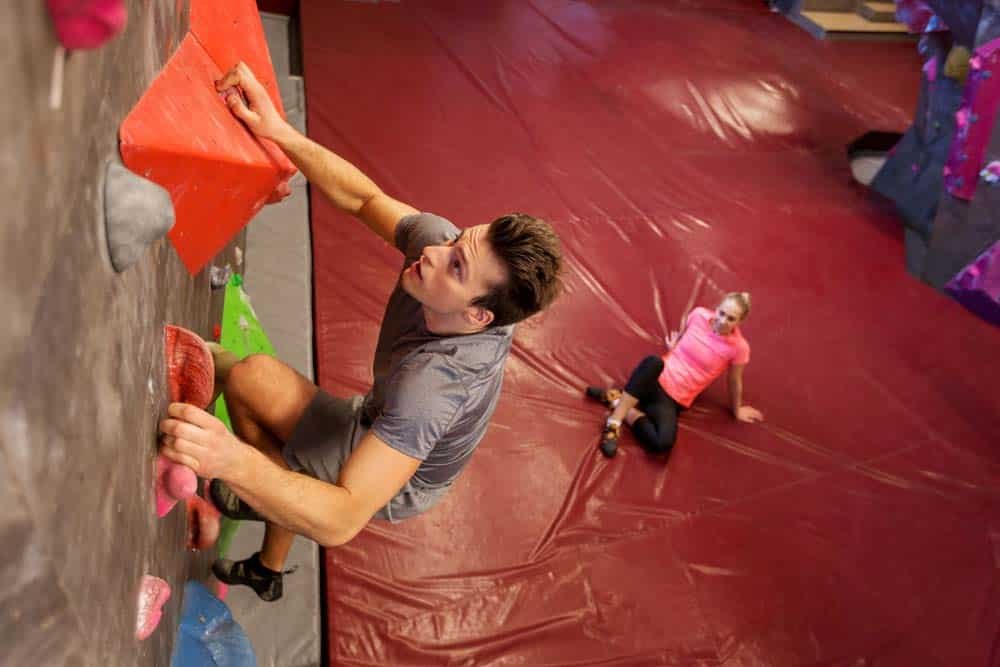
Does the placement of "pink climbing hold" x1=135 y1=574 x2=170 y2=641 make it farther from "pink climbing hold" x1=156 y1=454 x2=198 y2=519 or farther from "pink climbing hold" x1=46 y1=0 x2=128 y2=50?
"pink climbing hold" x1=46 y1=0 x2=128 y2=50

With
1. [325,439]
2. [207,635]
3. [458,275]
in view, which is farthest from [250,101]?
[207,635]

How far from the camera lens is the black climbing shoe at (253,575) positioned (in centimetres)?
221

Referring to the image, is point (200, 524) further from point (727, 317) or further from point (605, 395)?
point (727, 317)

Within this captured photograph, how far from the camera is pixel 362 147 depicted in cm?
404

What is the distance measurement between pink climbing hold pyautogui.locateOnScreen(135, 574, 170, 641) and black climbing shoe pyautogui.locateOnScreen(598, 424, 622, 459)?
1.90 meters

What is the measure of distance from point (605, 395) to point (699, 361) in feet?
1.18

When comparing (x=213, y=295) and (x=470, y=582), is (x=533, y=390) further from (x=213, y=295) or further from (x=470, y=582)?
(x=213, y=295)

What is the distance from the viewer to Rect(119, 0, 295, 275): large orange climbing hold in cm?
114

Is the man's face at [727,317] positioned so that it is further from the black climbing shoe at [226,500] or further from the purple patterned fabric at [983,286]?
the black climbing shoe at [226,500]

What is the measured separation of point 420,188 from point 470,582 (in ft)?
6.41

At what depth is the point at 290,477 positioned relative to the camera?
1381mm

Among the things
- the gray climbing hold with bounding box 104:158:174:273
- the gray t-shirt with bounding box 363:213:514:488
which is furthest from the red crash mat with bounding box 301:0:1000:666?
the gray climbing hold with bounding box 104:158:174:273

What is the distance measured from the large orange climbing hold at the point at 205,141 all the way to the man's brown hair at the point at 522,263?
0.41 m

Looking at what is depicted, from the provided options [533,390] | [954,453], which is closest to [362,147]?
[533,390]
